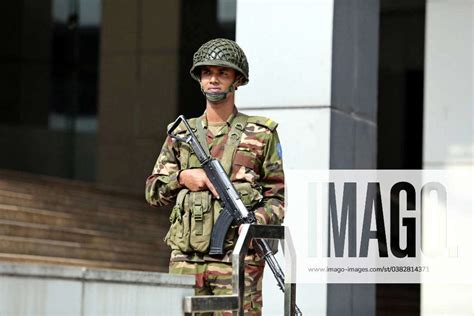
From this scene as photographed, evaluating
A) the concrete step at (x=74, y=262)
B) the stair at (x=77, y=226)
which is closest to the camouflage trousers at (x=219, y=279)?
the concrete step at (x=74, y=262)

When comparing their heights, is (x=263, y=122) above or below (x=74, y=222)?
below

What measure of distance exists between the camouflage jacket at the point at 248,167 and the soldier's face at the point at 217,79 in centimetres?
18

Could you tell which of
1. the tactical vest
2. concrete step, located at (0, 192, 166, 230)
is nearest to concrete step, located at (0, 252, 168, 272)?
concrete step, located at (0, 192, 166, 230)

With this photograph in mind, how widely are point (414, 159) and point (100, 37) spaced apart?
198 inches

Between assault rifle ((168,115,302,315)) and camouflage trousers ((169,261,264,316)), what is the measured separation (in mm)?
75

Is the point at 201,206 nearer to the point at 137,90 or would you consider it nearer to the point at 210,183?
Answer: the point at 210,183

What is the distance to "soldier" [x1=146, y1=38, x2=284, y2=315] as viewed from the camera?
20.1 feet

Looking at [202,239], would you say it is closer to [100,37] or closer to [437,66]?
[437,66]

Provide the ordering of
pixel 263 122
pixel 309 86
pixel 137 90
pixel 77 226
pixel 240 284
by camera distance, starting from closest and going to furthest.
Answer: pixel 240 284
pixel 263 122
pixel 309 86
pixel 77 226
pixel 137 90

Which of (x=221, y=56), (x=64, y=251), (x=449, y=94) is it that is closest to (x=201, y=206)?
(x=221, y=56)

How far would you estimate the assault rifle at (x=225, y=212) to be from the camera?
602 centimetres

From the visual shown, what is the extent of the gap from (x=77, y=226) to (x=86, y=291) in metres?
8.87

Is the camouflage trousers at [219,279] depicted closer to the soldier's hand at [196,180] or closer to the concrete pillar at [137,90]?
the soldier's hand at [196,180]

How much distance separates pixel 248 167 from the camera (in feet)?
20.5
